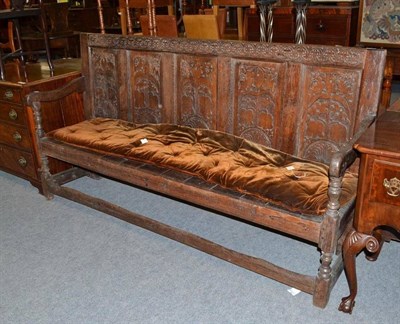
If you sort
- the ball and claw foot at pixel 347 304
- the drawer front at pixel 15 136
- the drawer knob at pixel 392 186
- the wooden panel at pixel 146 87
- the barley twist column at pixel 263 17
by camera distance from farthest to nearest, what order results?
1. the drawer front at pixel 15 136
2. the wooden panel at pixel 146 87
3. the barley twist column at pixel 263 17
4. the ball and claw foot at pixel 347 304
5. the drawer knob at pixel 392 186

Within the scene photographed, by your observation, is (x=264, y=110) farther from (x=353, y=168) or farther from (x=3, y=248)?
(x=3, y=248)

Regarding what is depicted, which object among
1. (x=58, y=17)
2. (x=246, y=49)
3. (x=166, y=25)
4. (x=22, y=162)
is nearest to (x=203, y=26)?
(x=166, y=25)

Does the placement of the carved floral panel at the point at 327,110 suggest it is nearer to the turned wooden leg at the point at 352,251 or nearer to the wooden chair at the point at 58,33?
the turned wooden leg at the point at 352,251

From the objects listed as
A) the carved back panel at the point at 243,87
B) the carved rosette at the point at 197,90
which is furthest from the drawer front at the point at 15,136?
the carved rosette at the point at 197,90

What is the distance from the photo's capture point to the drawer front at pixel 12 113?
3.30 meters

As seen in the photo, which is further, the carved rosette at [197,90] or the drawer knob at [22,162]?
the drawer knob at [22,162]

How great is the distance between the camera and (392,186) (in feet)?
5.72

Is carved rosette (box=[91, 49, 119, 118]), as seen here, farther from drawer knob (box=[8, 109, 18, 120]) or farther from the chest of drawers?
drawer knob (box=[8, 109, 18, 120])

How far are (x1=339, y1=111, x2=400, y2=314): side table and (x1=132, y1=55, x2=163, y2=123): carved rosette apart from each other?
5.34ft

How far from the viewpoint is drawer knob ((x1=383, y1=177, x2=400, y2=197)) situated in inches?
68.2

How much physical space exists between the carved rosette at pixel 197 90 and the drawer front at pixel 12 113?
4.05 ft

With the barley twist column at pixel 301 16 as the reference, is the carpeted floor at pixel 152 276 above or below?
below

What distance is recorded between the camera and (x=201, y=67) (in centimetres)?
288

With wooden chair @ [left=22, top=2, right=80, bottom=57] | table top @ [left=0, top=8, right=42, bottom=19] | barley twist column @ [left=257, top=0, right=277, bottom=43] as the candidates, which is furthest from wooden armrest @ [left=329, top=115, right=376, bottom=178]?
wooden chair @ [left=22, top=2, right=80, bottom=57]
